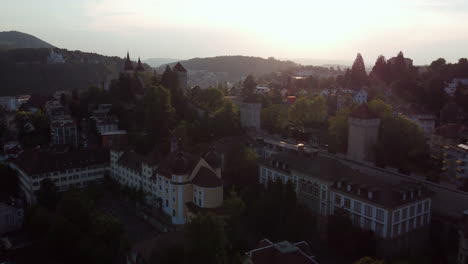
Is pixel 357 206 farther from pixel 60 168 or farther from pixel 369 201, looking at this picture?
pixel 60 168

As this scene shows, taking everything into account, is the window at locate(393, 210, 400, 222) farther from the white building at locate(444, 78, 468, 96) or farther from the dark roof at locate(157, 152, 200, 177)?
the white building at locate(444, 78, 468, 96)

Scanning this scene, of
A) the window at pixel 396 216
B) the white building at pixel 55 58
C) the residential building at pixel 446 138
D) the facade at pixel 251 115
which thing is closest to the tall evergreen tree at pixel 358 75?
the facade at pixel 251 115

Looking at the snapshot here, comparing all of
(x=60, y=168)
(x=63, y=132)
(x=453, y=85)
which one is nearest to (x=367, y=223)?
(x=60, y=168)

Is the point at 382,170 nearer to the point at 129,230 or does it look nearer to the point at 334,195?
the point at 334,195

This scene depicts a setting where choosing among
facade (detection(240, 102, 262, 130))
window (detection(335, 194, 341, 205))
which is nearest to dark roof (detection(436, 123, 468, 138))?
window (detection(335, 194, 341, 205))

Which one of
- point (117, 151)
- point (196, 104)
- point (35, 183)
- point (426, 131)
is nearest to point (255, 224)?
point (117, 151)

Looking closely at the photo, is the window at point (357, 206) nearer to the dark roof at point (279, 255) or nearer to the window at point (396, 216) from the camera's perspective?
the window at point (396, 216)

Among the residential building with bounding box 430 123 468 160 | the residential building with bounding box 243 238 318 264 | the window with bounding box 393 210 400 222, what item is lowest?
the residential building with bounding box 243 238 318 264
